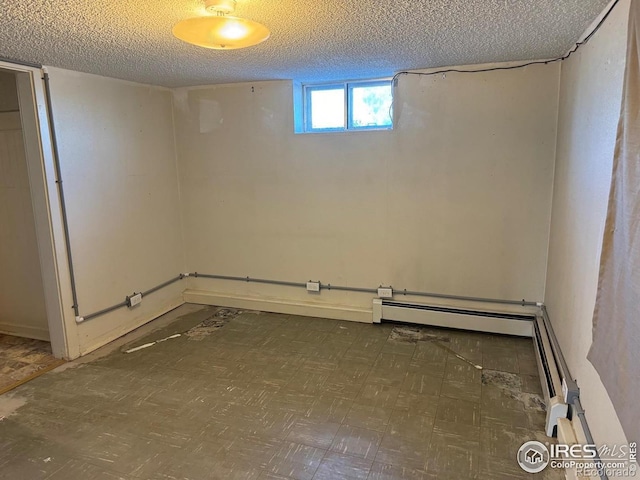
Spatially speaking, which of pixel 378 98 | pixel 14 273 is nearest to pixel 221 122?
pixel 378 98

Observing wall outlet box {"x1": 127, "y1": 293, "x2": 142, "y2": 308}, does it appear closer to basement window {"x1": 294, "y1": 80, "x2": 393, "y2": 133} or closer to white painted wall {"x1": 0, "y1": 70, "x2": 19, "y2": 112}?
white painted wall {"x1": 0, "y1": 70, "x2": 19, "y2": 112}

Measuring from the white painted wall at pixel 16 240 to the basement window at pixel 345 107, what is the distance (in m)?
2.24

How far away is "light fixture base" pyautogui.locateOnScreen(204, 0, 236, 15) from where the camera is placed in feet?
5.79

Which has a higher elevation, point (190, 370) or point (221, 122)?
point (221, 122)

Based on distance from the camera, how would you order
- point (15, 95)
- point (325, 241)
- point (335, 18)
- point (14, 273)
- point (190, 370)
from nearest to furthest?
point (335, 18)
point (190, 370)
point (15, 95)
point (14, 273)
point (325, 241)

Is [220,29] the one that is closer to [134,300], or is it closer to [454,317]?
[134,300]

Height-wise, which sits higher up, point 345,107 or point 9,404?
point 345,107

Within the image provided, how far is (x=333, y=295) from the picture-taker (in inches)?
155

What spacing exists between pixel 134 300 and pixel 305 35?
2.64 meters

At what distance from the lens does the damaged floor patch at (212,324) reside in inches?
140

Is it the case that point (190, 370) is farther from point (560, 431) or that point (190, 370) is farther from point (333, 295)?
point (560, 431)

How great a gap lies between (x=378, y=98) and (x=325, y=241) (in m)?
1.35

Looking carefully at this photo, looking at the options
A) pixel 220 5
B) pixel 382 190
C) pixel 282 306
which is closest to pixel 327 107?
pixel 382 190

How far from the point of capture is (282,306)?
13.3 feet
